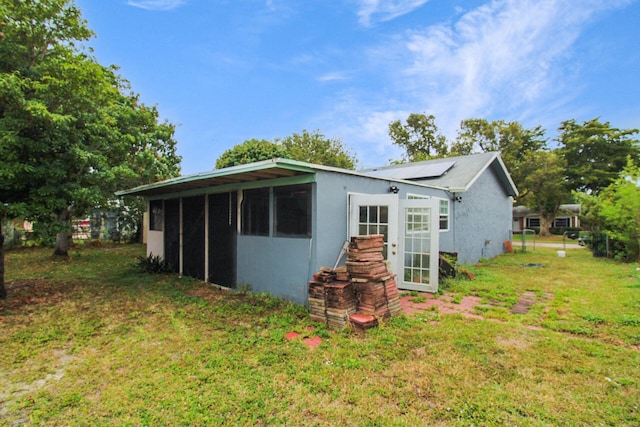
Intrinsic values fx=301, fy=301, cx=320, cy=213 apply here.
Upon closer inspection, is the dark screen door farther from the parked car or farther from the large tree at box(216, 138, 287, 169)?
the parked car

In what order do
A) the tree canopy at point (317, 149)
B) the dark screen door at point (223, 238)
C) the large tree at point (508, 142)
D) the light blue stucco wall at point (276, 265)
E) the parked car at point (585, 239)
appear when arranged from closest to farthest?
the light blue stucco wall at point (276, 265) → the dark screen door at point (223, 238) → the parked car at point (585, 239) → the large tree at point (508, 142) → the tree canopy at point (317, 149)

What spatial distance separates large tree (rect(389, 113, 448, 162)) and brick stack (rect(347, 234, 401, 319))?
23.8m

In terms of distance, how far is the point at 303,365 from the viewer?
308 cm

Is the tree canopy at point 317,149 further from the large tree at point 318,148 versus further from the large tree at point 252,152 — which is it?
the large tree at point 252,152

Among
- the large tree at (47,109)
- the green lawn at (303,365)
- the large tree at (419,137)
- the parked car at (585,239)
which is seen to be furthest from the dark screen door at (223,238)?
the large tree at (419,137)

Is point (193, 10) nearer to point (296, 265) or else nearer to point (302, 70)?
point (302, 70)

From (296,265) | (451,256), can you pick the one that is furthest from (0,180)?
(451,256)

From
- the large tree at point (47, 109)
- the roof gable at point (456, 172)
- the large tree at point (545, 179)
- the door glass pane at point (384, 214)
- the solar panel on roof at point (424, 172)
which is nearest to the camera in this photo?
the large tree at point (47, 109)

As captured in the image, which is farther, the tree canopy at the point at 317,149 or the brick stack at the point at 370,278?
the tree canopy at the point at 317,149

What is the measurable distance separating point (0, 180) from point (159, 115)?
1047 cm

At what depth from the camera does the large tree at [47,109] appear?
4.65 meters

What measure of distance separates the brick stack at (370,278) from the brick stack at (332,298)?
0.13 m

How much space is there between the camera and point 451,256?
7.60 metres

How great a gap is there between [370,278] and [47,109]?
5932 millimetres
